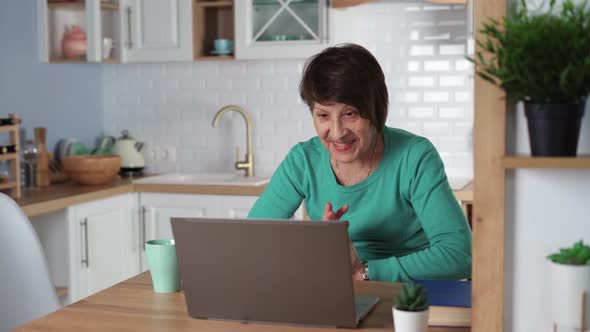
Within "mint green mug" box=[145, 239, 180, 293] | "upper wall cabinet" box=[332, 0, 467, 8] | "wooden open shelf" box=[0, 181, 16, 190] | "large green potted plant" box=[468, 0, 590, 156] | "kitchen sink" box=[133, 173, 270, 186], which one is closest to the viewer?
"large green potted plant" box=[468, 0, 590, 156]

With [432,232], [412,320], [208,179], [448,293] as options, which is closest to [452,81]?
[208,179]

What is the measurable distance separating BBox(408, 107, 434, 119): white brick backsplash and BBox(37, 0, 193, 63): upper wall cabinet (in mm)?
1264

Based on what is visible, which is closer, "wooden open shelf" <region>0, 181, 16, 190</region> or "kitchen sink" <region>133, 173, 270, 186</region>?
"wooden open shelf" <region>0, 181, 16, 190</region>

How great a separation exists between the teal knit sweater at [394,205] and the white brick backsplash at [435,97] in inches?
76.2

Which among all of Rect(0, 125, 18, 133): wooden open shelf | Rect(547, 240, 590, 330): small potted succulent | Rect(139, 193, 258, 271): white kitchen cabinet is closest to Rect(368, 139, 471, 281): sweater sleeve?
Rect(547, 240, 590, 330): small potted succulent

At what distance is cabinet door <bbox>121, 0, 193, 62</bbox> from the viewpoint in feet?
14.7

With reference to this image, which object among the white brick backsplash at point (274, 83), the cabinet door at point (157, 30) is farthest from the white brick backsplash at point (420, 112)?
the cabinet door at point (157, 30)

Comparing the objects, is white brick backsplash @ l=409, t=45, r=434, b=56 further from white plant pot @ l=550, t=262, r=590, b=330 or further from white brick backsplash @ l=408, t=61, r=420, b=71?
white plant pot @ l=550, t=262, r=590, b=330

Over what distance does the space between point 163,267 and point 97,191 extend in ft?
A: 7.15

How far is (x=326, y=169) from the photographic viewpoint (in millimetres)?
2572

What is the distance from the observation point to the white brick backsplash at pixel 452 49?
439cm

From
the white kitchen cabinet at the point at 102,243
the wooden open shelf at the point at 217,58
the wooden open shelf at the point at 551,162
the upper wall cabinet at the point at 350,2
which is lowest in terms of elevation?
the white kitchen cabinet at the point at 102,243

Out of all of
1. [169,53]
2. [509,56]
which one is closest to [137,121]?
[169,53]

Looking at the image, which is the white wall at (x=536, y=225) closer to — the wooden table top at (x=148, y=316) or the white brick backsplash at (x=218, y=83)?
the wooden table top at (x=148, y=316)
